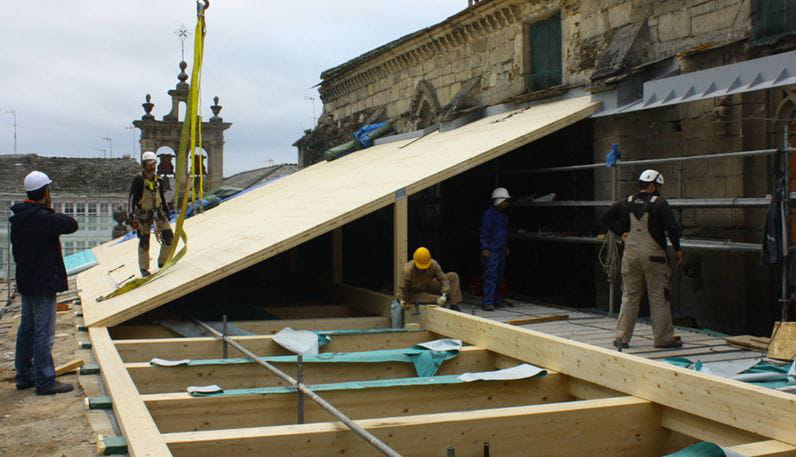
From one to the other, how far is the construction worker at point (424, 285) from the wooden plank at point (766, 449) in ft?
14.3

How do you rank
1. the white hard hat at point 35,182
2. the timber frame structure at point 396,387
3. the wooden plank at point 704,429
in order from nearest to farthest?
the timber frame structure at point 396,387 < the wooden plank at point 704,429 < the white hard hat at point 35,182

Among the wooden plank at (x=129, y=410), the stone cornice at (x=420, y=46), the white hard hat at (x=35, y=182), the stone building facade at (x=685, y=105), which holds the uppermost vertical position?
the stone cornice at (x=420, y=46)

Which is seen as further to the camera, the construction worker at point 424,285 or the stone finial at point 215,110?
the stone finial at point 215,110

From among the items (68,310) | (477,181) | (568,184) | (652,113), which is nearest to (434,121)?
(477,181)

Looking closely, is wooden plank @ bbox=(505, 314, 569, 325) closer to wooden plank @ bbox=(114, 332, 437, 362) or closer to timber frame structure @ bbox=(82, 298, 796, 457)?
wooden plank @ bbox=(114, 332, 437, 362)

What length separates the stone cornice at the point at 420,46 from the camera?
1442 cm

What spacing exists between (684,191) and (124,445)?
7.85m

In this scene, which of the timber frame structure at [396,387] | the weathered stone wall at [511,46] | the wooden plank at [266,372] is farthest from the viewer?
the weathered stone wall at [511,46]

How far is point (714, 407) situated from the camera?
469 cm

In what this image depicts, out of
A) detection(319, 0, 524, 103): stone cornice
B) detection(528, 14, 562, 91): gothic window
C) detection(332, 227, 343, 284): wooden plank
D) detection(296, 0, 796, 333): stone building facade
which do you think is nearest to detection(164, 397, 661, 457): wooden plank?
detection(296, 0, 796, 333): stone building facade

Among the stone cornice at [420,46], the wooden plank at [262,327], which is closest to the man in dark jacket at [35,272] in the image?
the wooden plank at [262,327]

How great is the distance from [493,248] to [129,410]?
18.1ft

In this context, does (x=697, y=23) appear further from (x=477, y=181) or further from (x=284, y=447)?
(x=284, y=447)

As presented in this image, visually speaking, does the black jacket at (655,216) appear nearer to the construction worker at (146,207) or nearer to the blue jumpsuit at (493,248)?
the blue jumpsuit at (493,248)
